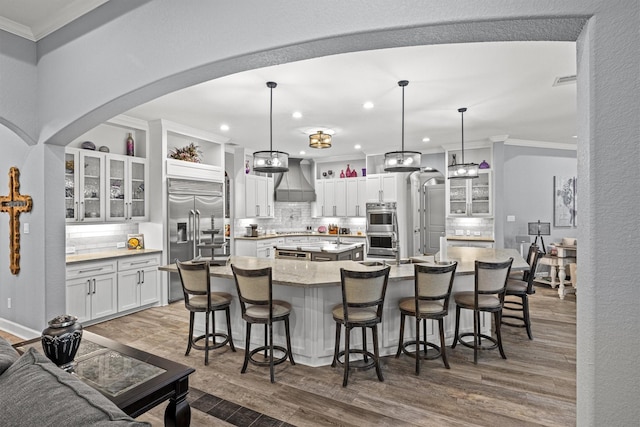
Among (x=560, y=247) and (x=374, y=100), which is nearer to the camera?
(x=374, y=100)

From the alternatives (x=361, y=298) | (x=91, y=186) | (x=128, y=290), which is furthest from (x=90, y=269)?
(x=361, y=298)

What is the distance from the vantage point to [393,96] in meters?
4.38

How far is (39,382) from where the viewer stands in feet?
4.02

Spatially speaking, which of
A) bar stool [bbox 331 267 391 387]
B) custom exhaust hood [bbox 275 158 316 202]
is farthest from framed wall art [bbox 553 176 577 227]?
bar stool [bbox 331 267 391 387]

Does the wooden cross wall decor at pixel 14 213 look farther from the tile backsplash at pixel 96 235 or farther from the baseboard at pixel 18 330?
the tile backsplash at pixel 96 235

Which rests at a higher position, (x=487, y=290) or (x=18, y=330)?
(x=487, y=290)

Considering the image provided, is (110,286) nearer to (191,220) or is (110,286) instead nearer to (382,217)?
(191,220)

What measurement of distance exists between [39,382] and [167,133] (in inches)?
204

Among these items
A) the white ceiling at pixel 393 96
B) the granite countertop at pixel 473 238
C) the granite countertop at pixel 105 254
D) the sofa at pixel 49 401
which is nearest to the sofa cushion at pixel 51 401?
the sofa at pixel 49 401

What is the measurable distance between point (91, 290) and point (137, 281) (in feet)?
2.20

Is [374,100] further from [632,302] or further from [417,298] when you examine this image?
[632,302]

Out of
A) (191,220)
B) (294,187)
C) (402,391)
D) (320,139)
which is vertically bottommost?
(402,391)

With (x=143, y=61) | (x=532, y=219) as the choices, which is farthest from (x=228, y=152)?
(x=532, y=219)

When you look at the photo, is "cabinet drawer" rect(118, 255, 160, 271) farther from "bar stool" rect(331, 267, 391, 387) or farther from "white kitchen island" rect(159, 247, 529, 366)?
"bar stool" rect(331, 267, 391, 387)
